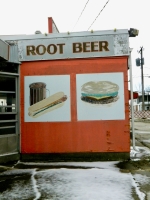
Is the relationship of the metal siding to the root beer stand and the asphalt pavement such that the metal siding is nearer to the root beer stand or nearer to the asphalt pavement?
the root beer stand

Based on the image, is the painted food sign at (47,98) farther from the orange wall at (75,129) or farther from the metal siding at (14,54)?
the metal siding at (14,54)

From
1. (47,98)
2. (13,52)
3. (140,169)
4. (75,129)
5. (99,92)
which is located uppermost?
(13,52)

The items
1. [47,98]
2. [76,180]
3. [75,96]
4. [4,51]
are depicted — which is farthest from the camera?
[47,98]

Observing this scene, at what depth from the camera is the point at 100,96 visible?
797cm

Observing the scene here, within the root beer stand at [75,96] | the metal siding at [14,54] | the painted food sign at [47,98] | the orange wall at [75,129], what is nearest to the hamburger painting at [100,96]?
the root beer stand at [75,96]

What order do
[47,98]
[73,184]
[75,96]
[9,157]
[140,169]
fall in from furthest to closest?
1. [47,98]
2. [75,96]
3. [9,157]
4. [140,169]
5. [73,184]

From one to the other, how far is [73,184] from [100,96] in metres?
3.28

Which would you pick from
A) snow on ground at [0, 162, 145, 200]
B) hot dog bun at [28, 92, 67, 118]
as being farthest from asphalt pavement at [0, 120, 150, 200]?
hot dog bun at [28, 92, 67, 118]

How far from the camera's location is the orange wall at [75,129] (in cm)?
789

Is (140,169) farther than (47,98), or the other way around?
(47,98)

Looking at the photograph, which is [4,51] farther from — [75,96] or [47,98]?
[75,96]

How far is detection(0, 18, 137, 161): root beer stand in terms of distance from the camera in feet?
25.9

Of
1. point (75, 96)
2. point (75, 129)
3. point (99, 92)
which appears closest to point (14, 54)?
point (75, 96)

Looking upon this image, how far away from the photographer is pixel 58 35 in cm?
810
